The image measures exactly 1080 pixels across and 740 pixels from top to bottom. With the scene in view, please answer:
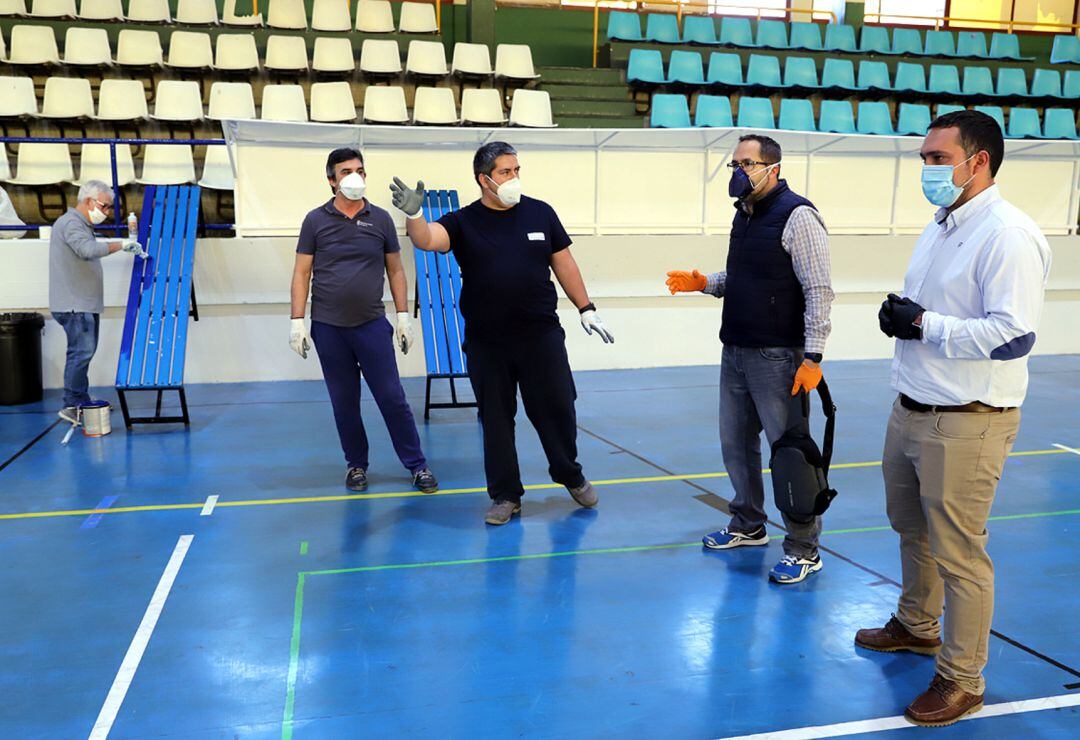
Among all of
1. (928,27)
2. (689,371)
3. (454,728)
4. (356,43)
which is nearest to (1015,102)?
(928,27)

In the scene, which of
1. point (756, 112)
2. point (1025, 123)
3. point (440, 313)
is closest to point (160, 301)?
point (440, 313)

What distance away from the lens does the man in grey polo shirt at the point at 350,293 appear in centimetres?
483

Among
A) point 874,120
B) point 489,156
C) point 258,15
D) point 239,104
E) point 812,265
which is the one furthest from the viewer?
point 874,120

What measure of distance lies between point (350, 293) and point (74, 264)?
9.41 ft

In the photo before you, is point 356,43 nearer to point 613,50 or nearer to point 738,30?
point 613,50

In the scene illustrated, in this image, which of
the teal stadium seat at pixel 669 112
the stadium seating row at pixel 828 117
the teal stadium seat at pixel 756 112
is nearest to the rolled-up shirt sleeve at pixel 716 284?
the stadium seating row at pixel 828 117

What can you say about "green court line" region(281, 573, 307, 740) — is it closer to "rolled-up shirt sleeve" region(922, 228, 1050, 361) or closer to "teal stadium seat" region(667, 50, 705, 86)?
"rolled-up shirt sleeve" region(922, 228, 1050, 361)

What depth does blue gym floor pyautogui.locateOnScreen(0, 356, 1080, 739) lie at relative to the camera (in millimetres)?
2740

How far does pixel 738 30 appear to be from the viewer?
42.4 ft

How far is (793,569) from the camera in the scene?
369cm

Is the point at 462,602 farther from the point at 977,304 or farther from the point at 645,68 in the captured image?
the point at 645,68

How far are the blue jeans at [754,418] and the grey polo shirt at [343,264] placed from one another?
209cm

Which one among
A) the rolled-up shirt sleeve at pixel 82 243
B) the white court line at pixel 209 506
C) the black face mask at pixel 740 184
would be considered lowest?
the white court line at pixel 209 506

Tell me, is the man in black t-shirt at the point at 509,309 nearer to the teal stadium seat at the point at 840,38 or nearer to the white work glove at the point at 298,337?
the white work glove at the point at 298,337
